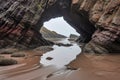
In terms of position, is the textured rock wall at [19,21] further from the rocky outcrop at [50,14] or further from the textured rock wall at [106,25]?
the textured rock wall at [106,25]

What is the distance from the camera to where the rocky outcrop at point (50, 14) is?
2236cm

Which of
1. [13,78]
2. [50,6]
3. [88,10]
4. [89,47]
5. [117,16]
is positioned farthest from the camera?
[50,6]

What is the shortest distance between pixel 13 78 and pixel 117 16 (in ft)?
46.6

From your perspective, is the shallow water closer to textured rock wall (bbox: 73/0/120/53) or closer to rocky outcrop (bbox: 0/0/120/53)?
textured rock wall (bbox: 73/0/120/53)

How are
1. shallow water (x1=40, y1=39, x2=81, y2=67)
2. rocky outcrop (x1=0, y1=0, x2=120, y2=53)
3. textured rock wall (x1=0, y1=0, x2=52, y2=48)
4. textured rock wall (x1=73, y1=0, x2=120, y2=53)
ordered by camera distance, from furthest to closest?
textured rock wall (x1=0, y1=0, x2=52, y2=48), rocky outcrop (x1=0, y1=0, x2=120, y2=53), textured rock wall (x1=73, y1=0, x2=120, y2=53), shallow water (x1=40, y1=39, x2=81, y2=67)

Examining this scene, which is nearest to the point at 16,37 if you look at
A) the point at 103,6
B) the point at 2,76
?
the point at 103,6

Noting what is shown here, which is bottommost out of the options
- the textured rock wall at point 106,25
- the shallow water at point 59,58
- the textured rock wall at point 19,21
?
the shallow water at point 59,58

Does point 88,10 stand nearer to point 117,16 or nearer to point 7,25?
point 117,16

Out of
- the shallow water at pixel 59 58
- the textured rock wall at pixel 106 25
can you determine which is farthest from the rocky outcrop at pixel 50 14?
the shallow water at pixel 59 58

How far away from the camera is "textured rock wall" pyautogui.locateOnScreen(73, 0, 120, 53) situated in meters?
21.7

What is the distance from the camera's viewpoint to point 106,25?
22844 millimetres

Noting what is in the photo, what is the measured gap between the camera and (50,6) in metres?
32.1

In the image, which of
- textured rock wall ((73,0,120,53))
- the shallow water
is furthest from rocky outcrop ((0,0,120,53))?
the shallow water

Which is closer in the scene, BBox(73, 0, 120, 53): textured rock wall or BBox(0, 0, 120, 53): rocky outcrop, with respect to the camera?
BBox(73, 0, 120, 53): textured rock wall
